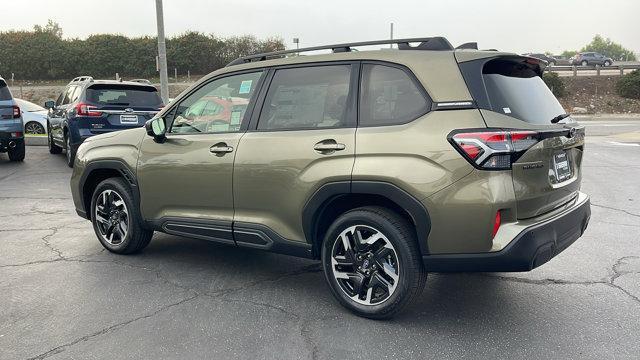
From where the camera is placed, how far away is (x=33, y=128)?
16203 millimetres

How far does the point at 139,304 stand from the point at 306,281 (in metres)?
1.31

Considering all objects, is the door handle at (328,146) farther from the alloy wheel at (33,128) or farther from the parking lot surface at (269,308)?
the alloy wheel at (33,128)

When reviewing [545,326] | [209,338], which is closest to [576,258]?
[545,326]

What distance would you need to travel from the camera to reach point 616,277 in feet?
14.6

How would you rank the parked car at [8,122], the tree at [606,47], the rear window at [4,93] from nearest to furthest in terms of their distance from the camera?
the parked car at [8,122]
the rear window at [4,93]
the tree at [606,47]

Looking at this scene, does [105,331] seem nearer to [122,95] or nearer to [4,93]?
[122,95]

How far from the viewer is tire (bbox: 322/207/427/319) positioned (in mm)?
3430

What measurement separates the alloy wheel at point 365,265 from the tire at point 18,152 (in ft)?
32.3

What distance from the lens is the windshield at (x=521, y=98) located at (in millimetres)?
3344

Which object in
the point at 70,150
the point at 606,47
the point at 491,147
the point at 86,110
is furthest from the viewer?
the point at 606,47

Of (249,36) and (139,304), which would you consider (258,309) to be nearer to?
(139,304)

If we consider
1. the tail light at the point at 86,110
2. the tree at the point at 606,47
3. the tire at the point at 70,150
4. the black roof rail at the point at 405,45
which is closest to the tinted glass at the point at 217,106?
the black roof rail at the point at 405,45

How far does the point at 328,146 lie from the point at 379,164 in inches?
15.9

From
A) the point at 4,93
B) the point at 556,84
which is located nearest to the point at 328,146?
the point at 4,93
